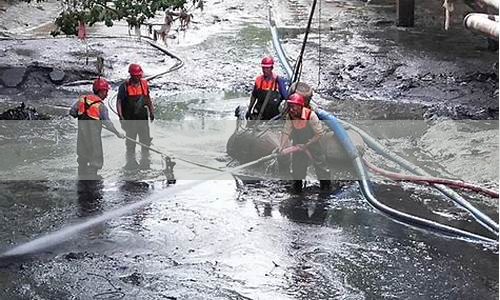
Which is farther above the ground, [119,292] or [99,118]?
[99,118]

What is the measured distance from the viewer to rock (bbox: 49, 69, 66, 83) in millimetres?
15539

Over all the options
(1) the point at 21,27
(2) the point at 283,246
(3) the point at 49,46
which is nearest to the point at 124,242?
(2) the point at 283,246

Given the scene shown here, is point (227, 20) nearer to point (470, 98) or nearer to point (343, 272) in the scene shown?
point (470, 98)

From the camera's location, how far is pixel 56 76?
15617 millimetres

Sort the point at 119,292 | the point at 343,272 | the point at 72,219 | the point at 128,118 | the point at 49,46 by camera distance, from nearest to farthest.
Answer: the point at 119,292 < the point at 343,272 < the point at 72,219 < the point at 128,118 < the point at 49,46

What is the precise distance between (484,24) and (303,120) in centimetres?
535

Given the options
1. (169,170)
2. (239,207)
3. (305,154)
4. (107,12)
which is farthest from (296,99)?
(107,12)

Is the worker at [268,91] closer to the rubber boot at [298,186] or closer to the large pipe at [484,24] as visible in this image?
the rubber boot at [298,186]

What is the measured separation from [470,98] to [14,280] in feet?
31.7

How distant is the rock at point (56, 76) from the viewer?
15539 mm

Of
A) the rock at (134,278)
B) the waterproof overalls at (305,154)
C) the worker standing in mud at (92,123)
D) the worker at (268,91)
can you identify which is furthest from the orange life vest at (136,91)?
the rock at (134,278)

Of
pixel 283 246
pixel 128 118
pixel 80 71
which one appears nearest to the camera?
pixel 283 246

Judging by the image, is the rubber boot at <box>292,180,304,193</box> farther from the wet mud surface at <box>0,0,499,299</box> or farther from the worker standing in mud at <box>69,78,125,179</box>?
the worker standing in mud at <box>69,78,125,179</box>

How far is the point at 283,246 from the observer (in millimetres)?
7926
